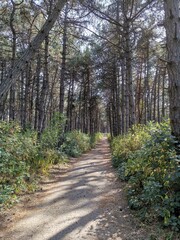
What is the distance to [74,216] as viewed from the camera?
3.96 m

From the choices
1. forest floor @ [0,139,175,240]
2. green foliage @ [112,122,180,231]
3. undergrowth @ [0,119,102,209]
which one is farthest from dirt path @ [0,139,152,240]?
undergrowth @ [0,119,102,209]

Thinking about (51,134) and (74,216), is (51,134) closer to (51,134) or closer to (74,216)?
(51,134)

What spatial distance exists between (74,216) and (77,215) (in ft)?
0.22

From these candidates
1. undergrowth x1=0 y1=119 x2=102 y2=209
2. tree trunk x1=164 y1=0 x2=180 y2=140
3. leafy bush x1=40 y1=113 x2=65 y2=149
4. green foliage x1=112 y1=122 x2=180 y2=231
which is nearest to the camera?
green foliage x1=112 y1=122 x2=180 y2=231

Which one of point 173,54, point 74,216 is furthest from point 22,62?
point 74,216

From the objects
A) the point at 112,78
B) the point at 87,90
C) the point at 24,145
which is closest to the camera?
the point at 24,145

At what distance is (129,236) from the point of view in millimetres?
3201

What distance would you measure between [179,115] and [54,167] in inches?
215

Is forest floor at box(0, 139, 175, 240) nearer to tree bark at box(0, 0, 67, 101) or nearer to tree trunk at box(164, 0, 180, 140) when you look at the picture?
tree trunk at box(164, 0, 180, 140)

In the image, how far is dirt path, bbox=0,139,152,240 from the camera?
3.29 metres

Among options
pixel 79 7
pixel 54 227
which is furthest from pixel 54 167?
pixel 79 7

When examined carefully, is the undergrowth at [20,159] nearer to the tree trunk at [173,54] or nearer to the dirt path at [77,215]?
the dirt path at [77,215]

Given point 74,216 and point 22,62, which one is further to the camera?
point 22,62

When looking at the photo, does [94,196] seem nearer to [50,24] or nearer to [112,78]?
[50,24]
